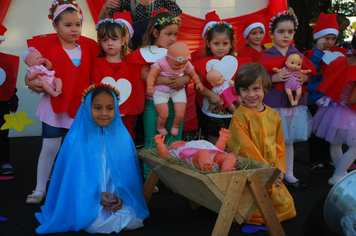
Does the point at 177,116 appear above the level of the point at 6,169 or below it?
above

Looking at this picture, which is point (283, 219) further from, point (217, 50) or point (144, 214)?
point (217, 50)

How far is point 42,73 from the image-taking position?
4.12m

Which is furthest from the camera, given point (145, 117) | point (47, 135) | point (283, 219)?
point (145, 117)

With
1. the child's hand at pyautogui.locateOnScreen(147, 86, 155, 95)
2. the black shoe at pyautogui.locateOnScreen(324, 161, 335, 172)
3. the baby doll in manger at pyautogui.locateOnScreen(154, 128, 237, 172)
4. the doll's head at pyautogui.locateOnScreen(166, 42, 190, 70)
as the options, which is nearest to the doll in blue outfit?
the baby doll in manger at pyautogui.locateOnScreen(154, 128, 237, 172)

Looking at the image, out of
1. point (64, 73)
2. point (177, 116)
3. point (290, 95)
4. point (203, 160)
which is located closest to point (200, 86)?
point (177, 116)

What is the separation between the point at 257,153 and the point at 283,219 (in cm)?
64

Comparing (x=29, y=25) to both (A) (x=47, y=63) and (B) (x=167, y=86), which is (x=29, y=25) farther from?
(B) (x=167, y=86)

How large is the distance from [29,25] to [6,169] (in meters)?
3.12

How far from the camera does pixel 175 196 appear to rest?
4.45 m

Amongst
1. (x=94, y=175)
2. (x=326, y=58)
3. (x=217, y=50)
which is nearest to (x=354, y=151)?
(x=326, y=58)

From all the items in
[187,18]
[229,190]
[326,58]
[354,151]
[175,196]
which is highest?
[187,18]

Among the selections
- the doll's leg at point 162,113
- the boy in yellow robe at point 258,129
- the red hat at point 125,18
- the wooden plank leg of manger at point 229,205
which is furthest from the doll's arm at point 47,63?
the wooden plank leg of manger at point 229,205

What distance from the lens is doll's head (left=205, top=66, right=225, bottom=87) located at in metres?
4.42

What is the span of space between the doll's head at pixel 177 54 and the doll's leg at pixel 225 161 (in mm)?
1255
